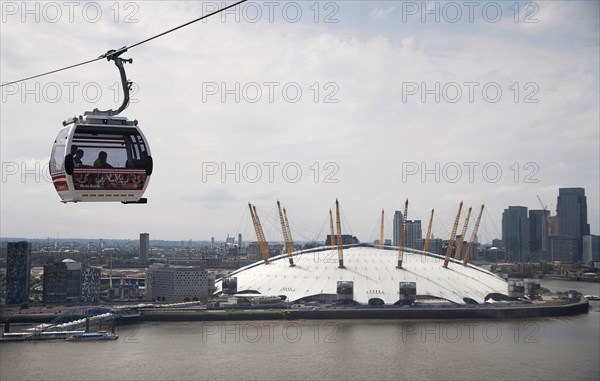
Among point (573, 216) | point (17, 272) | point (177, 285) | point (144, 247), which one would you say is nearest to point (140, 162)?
point (177, 285)

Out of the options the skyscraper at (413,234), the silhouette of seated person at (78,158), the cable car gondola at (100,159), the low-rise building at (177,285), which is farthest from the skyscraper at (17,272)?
the skyscraper at (413,234)

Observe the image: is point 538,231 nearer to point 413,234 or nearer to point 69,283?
point 413,234

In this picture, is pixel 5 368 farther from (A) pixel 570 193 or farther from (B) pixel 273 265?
(A) pixel 570 193

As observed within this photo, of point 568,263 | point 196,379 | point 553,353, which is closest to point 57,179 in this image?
point 196,379

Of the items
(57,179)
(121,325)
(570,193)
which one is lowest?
(121,325)

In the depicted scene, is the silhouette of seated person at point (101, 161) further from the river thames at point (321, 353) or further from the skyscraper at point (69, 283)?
the skyscraper at point (69, 283)

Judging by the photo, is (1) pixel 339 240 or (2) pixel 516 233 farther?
(2) pixel 516 233

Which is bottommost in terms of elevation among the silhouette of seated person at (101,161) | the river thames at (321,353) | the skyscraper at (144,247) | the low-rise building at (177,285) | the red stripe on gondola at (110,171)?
the river thames at (321,353)
